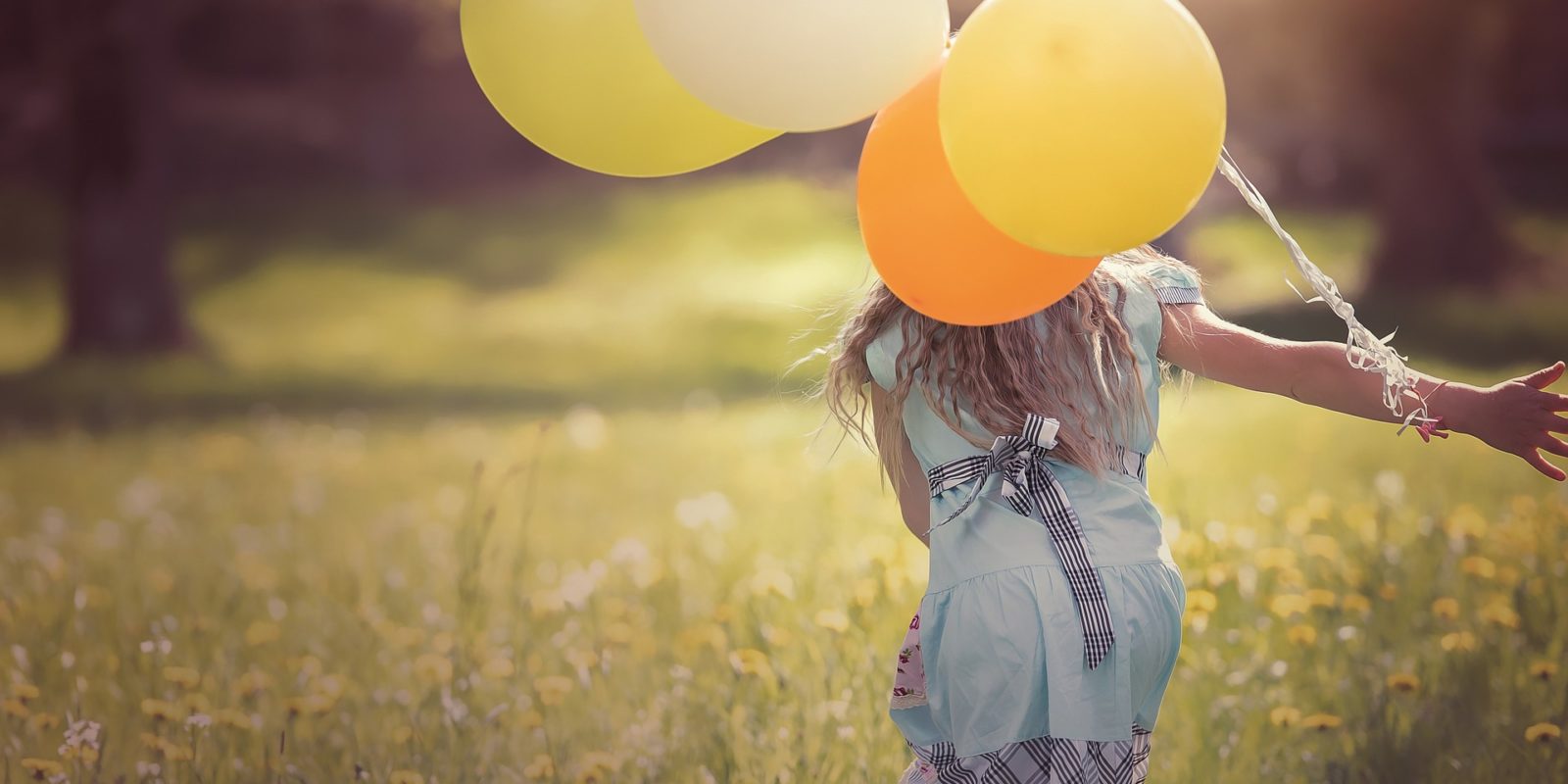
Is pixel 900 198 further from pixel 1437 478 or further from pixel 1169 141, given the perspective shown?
pixel 1437 478

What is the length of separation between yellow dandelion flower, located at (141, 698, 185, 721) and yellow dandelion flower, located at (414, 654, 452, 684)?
23.0 inches

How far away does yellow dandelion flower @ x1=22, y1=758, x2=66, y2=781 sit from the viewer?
2.53 metres

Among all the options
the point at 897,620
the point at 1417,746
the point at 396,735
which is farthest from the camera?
the point at 897,620

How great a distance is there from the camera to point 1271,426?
607 cm

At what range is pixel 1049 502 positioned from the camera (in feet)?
6.72

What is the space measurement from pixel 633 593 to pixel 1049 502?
2.20 metres

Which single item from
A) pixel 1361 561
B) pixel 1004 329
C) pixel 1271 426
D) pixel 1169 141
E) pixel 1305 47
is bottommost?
pixel 1305 47

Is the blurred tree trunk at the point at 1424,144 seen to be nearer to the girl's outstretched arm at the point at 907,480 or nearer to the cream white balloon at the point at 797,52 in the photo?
the girl's outstretched arm at the point at 907,480

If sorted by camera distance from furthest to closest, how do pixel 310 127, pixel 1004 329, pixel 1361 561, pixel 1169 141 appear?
pixel 310 127
pixel 1361 561
pixel 1004 329
pixel 1169 141

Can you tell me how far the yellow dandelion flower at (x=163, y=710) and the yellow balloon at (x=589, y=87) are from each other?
154 cm

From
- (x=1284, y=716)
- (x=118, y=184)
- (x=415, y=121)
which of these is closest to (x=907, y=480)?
(x=1284, y=716)

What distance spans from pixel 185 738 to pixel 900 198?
200 centimetres

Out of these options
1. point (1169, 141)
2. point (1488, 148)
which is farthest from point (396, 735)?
point (1488, 148)

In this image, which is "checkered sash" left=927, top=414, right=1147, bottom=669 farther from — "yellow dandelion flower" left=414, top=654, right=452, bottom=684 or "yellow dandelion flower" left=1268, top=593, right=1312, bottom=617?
"yellow dandelion flower" left=414, top=654, right=452, bottom=684
